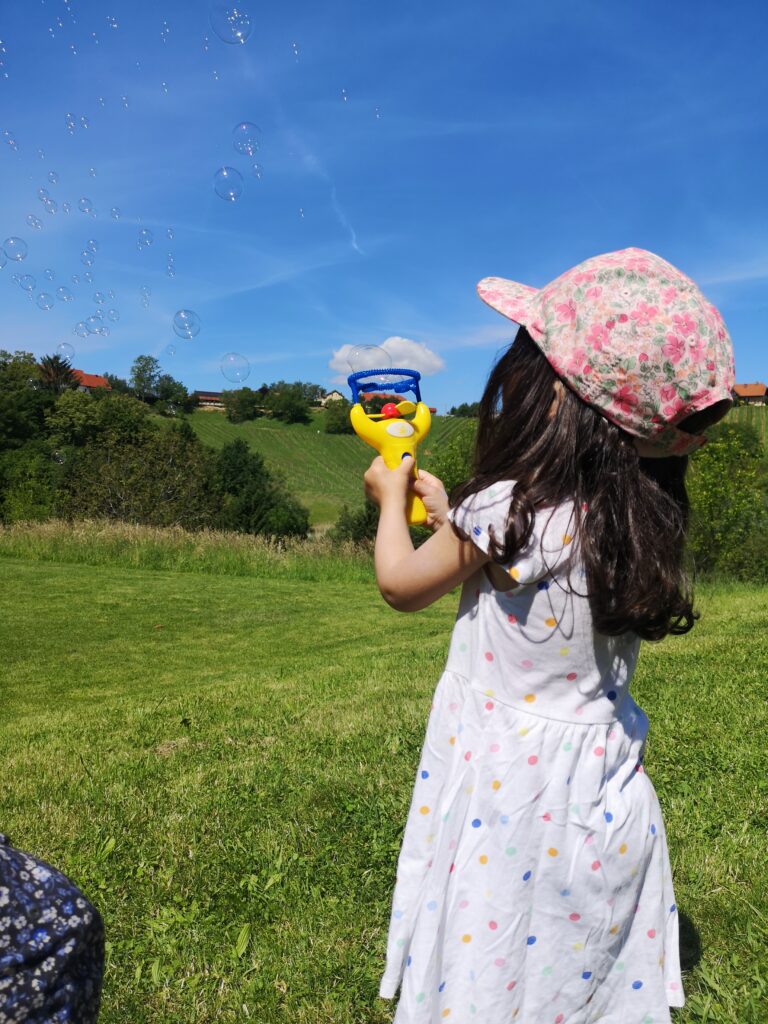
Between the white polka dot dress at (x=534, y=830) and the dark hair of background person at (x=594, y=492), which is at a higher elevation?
the dark hair of background person at (x=594, y=492)

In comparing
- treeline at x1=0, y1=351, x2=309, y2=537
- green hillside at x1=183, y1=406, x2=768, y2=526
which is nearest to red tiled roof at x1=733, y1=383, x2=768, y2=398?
green hillside at x1=183, y1=406, x2=768, y2=526

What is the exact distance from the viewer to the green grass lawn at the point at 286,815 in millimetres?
2410

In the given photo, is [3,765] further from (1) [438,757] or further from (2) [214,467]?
(2) [214,467]

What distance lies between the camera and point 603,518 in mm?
1487

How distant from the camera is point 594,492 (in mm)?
1501

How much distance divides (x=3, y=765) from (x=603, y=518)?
384 cm

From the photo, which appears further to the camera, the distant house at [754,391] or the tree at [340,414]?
the distant house at [754,391]

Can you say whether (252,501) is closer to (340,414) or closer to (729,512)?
(729,512)

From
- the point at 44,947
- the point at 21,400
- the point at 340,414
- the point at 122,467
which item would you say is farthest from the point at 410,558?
the point at 21,400

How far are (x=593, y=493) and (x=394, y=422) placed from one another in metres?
0.49

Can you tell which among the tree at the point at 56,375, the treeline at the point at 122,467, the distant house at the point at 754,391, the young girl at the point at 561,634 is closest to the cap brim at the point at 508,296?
→ the young girl at the point at 561,634

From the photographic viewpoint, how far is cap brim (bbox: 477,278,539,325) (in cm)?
155

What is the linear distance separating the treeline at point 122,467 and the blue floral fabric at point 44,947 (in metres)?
21.9

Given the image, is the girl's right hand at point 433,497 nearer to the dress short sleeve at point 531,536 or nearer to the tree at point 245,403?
the dress short sleeve at point 531,536
